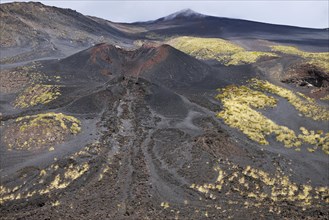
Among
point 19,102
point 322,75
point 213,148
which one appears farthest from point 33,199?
point 322,75

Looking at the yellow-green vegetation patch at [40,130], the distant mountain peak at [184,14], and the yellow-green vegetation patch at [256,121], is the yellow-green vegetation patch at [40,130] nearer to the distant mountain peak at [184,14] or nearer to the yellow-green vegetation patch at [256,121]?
the yellow-green vegetation patch at [256,121]

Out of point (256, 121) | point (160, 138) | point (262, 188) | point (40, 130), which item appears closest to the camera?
point (262, 188)

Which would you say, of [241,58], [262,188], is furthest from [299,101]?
[241,58]

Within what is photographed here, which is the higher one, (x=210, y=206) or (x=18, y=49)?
(x=18, y=49)

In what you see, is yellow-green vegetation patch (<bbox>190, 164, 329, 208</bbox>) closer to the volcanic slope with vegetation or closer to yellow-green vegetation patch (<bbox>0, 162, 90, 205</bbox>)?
the volcanic slope with vegetation

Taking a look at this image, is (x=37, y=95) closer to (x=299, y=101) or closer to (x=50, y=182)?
(x=50, y=182)

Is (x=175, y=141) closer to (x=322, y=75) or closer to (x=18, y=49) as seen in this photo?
(x=322, y=75)
